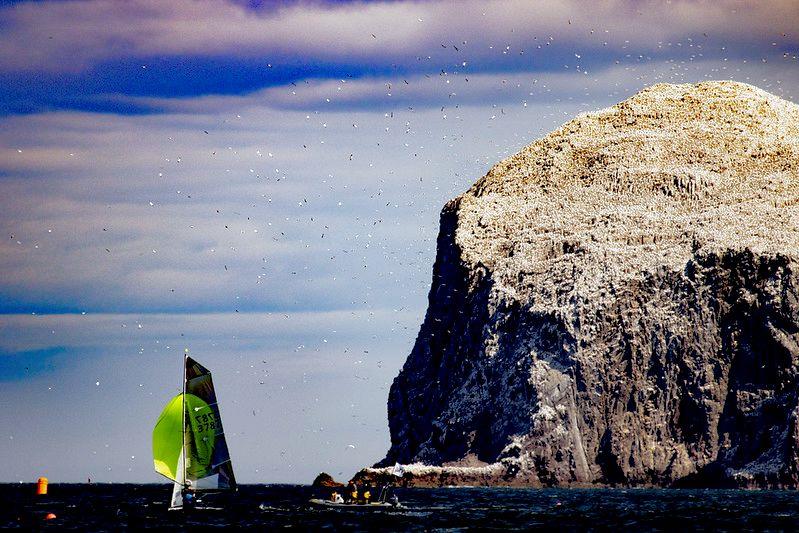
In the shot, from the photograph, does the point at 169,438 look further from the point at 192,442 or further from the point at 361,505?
the point at 361,505

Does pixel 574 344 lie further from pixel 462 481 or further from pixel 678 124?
pixel 678 124

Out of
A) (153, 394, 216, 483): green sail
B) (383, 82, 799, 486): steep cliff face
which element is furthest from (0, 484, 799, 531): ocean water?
(383, 82, 799, 486): steep cliff face

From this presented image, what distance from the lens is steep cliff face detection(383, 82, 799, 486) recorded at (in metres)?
143

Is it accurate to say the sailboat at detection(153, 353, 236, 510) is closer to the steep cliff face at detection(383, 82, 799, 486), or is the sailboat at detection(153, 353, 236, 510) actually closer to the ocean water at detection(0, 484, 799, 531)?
the ocean water at detection(0, 484, 799, 531)

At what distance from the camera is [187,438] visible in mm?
74812

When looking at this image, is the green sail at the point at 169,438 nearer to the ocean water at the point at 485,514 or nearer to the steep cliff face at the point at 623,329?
the ocean water at the point at 485,514

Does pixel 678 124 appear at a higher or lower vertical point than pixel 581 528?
higher

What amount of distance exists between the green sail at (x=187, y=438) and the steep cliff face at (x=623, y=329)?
7175cm

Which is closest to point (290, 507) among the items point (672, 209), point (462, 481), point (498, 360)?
point (462, 481)

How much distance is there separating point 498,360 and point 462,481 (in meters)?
17.7

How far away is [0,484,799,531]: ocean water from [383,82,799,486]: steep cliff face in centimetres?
1465

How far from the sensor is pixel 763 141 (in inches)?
7028

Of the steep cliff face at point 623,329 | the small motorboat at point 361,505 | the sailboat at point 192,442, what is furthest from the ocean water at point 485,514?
the steep cliff face at point 623,329

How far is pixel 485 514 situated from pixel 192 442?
29021 millimetres
